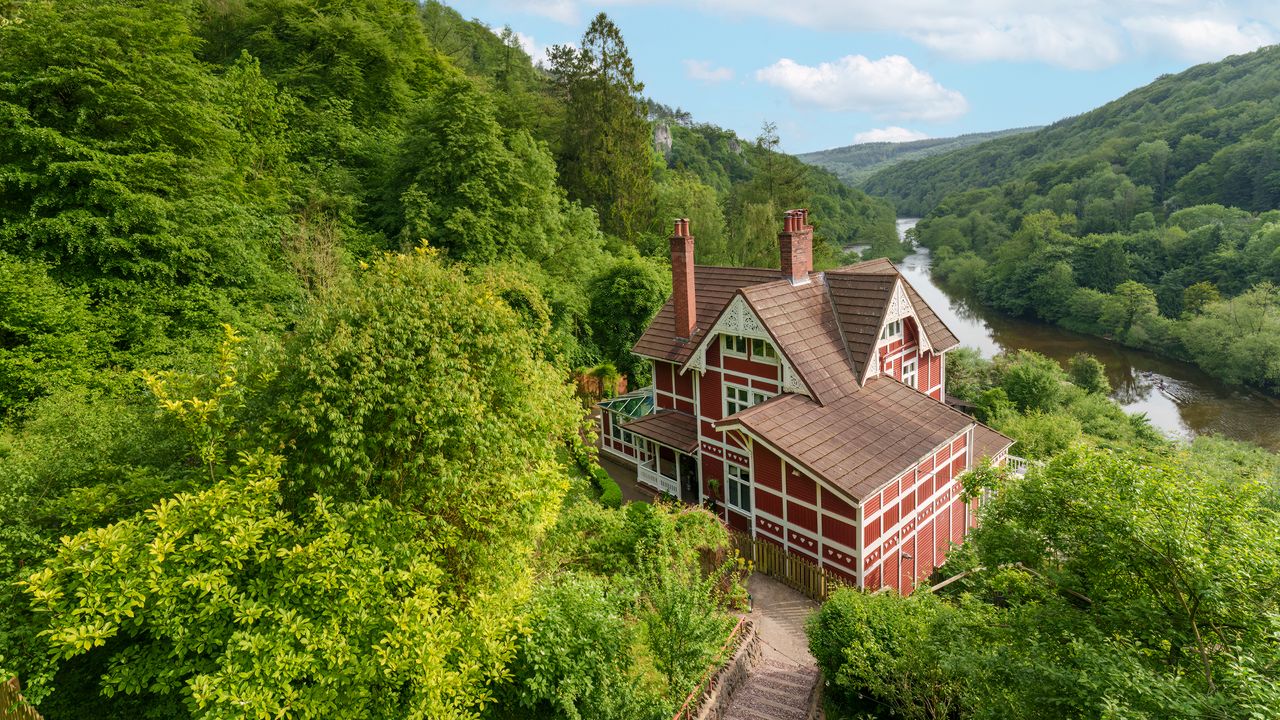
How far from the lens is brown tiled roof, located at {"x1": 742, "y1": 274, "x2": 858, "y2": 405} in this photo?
17.4 meters

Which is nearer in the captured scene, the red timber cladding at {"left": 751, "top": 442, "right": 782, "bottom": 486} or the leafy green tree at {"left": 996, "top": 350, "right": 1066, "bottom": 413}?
the red timber cladding at {"left": 751, "top": 442, "right": 782, "bottom": 486}

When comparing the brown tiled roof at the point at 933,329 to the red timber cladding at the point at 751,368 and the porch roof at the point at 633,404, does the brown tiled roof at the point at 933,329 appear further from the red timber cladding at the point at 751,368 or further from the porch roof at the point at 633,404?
the porch roof at the point at 633,404

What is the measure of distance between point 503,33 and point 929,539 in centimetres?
8252

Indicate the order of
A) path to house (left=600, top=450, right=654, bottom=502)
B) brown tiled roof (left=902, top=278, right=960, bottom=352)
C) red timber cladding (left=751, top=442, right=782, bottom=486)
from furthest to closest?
brown tiled roof (left=902, top=278, right=960, bottom=352) < path to house (left=600, top=450, right=654, bottom=502) < red timber cladding (left=751, top=442, right=782, bottom=486)

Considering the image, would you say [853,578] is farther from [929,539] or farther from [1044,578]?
[1044,578]

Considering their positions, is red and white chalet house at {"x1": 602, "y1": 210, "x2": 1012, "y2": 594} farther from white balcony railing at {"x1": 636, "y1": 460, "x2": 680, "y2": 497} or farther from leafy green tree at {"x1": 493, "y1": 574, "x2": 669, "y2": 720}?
leafy green tree at {"x1": 493, "y1": 574, "x2": 669, "y2": 720}

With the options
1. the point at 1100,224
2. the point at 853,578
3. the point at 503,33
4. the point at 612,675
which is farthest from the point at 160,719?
the point at 1100,224

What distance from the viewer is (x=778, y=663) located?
13000mm

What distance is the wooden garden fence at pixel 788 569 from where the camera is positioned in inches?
611

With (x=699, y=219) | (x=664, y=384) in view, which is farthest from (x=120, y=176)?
(x=699, y=219)

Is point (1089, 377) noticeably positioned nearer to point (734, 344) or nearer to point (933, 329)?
point (933, 329)

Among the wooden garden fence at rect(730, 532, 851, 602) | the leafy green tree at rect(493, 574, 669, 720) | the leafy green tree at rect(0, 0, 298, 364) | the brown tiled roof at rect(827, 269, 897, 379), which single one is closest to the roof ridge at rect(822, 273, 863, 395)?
the brown tiled roof at rect(827, 269, 897, 379)

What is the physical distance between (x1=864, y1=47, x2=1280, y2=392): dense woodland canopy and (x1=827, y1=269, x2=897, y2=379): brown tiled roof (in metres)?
41.9

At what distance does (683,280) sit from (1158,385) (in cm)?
4536
